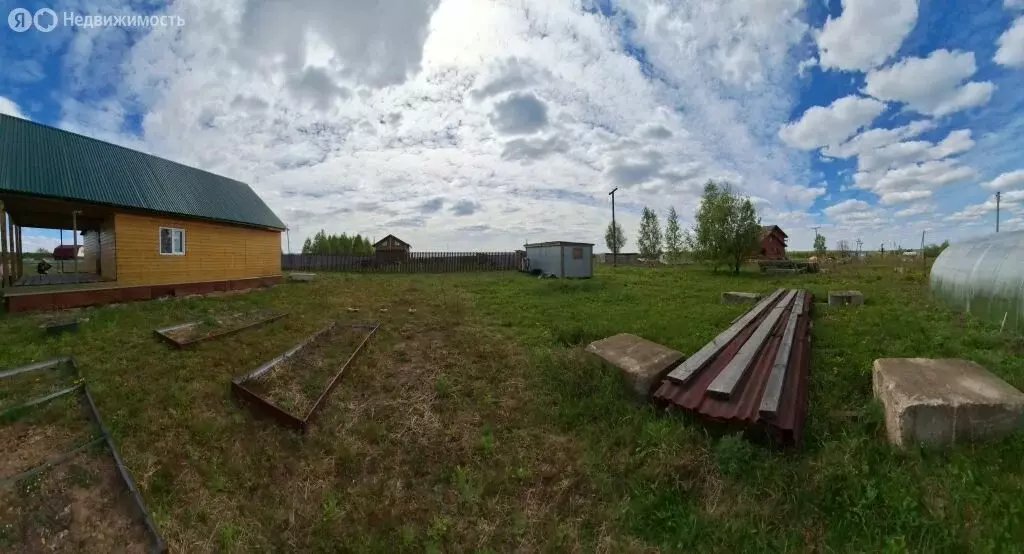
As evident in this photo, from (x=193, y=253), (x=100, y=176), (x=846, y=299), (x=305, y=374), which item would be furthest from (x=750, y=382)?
(x=100, y=176)

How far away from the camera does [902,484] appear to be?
287cm

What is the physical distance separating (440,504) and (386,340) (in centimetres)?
450

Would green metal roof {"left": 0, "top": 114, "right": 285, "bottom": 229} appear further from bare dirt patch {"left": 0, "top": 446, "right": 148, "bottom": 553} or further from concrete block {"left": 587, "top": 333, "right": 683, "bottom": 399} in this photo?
concrete block {"left": 587, "top": 333, "right": 683, "bottom": 399}

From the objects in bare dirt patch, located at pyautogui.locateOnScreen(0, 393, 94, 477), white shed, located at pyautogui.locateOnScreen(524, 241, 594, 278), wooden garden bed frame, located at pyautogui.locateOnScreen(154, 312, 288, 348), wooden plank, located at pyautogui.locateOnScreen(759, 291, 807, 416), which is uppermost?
white shed, located at pyautogui.locateOnScreen(524, 241, 594, 278)

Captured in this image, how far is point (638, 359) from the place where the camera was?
494 cm

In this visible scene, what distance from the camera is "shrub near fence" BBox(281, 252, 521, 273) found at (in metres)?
26.5

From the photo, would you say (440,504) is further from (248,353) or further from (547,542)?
(248,353)

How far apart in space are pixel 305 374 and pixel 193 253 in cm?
1097

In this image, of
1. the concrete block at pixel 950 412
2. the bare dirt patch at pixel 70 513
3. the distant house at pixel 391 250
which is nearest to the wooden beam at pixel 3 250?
the bare dirt patch at pixel 70 513

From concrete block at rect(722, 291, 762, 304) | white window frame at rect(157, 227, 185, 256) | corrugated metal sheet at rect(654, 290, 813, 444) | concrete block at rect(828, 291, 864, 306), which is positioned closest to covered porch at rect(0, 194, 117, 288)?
white window frame at rect(157, 227, 185, 256)

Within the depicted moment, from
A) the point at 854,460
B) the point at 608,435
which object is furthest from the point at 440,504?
the point at 854,460

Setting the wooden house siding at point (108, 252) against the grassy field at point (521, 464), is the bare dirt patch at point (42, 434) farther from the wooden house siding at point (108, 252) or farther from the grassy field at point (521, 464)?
the wooden house siding at point (108, 252)

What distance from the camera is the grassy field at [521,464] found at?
8.91ft

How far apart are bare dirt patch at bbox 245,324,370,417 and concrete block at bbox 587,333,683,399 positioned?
3516mm
